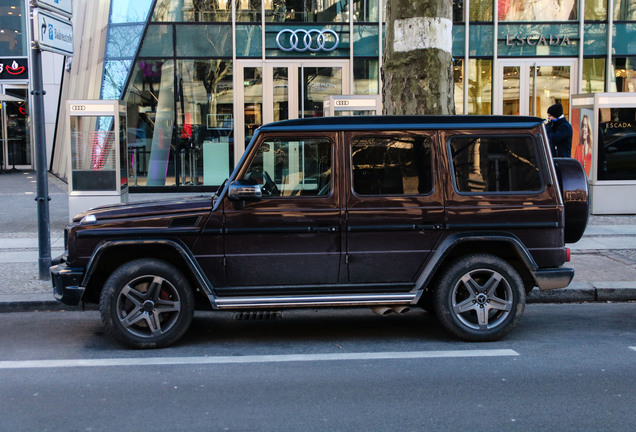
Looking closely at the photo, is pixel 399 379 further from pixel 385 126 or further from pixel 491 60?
pixel 491 60

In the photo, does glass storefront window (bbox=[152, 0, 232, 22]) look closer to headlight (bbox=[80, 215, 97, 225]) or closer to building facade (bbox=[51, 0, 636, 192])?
building facade (bbox=[51, 0, 636, 192])

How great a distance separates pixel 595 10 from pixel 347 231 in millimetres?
16003

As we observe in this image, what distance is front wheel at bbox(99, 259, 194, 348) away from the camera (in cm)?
598

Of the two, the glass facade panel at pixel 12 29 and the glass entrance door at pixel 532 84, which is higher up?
the glass facade panel at pixel 12 29

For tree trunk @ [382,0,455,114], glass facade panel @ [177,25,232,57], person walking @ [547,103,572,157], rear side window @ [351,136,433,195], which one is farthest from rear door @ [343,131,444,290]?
glass facade panel @ [177,25,232,57]

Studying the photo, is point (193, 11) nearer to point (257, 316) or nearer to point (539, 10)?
point (539, 10)

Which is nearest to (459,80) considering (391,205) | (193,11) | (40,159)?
(193,11)

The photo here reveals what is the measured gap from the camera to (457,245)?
6211 millimetres

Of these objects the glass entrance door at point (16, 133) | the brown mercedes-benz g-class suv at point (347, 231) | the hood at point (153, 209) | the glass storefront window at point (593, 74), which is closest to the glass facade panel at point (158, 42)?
the glass storefront window at point (593, 74)

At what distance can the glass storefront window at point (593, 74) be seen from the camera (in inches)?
755

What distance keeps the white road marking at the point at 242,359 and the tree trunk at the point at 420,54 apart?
3937mm

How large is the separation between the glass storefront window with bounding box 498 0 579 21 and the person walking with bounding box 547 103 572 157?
8808 millimetres

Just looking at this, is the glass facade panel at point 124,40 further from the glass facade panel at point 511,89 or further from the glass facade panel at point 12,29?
the glass facade panel at point 12,29

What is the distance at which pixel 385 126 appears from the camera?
6148mm
